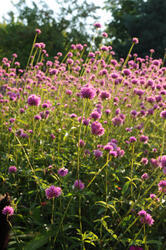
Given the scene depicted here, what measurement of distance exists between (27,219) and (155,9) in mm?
17453

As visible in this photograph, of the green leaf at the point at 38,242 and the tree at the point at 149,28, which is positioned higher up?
the tree at the point at 149,28

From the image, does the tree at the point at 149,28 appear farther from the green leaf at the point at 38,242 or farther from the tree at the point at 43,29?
the green leaf at the point at 38,242

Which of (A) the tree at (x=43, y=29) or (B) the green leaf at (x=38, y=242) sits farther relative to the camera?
(A) the tree at (x=43, y=29)

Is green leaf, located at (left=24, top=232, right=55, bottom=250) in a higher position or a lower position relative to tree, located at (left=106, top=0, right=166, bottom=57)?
lower

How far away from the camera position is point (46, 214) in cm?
171

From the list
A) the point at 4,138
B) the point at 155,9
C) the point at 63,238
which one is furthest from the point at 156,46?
the point at 63,238

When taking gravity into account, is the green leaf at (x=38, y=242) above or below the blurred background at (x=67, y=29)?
below

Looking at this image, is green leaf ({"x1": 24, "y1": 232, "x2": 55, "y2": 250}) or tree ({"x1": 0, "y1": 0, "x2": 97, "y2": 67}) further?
tree ({"x1": 0, "y1": 0, "x2": 97, "y2": 67})

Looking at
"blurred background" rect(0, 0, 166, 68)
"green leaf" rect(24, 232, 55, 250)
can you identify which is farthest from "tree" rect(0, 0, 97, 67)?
"green leaf" rect(24, 232, 55, 250)

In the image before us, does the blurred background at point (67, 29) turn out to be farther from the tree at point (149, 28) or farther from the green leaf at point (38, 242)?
the green leaf at point (38, 242)

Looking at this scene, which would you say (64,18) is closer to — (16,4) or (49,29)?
(49,29)

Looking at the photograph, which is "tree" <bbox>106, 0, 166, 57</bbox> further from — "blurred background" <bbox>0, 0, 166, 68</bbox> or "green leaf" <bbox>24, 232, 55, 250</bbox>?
"green leaf" <bbox>24, 232, 55, 250</bbox>

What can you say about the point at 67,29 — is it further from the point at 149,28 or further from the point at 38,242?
the point at 38,242

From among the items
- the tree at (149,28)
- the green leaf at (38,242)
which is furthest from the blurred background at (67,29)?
the green leaf at (38,242)
